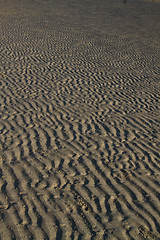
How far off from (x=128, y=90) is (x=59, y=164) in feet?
17.6

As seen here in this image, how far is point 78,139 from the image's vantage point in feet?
23.7

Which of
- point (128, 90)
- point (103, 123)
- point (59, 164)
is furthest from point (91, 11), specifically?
point (59, 164)

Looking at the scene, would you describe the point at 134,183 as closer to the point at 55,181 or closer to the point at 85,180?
the point at 85,180

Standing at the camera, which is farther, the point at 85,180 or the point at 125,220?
the point at 85,180

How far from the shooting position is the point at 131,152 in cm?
691

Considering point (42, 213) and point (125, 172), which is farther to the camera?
point (125, 172)

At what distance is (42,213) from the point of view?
498 centimetres

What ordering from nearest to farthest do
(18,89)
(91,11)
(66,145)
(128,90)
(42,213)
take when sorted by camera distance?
(42,213) < (66,145) < (18,89) < (128,90) < (91,11)

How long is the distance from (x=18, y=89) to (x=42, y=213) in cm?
566

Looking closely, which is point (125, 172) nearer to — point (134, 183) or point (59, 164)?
point (134, 183)

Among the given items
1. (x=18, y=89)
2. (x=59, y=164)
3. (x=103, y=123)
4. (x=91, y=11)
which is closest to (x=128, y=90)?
(x=103, y=123)

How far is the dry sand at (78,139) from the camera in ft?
16.2

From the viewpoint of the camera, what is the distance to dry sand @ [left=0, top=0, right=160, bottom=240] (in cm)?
495

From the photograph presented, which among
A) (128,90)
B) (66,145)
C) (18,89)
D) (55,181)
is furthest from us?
(128,90)
